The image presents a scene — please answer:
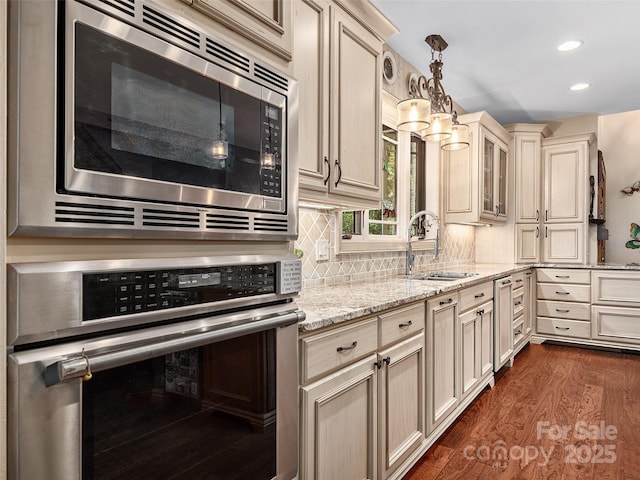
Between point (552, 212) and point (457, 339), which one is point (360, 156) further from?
point (552, 212)

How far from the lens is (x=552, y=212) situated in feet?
15.5

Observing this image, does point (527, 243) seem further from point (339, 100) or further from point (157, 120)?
point (157, 120)

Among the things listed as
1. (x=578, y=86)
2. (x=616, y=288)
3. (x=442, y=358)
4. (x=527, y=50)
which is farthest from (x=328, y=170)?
(x=616, y=288)

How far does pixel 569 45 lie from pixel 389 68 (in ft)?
4.67

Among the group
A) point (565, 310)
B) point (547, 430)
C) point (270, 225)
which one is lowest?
point (547, 430)

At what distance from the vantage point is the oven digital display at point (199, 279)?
90 centimetres

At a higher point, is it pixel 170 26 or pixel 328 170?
pixel 170 26

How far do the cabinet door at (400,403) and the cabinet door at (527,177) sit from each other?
11.1 feet

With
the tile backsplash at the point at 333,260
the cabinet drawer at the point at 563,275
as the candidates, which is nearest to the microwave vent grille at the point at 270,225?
the tile backsplash at the point at 333,260

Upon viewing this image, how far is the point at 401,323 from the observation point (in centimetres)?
187

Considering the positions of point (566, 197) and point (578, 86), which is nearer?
point (578, 86)

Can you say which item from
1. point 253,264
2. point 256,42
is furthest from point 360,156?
point 253,264

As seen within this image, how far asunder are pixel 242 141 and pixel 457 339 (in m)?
1.97

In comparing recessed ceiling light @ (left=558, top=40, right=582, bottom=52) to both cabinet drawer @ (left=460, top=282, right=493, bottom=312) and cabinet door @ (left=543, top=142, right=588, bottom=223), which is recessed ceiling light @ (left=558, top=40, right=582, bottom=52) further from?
cabinet drawer @ (left=460, top=282, right=493, bottom=312)
